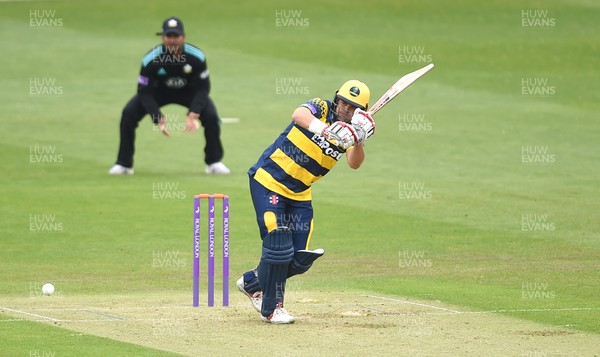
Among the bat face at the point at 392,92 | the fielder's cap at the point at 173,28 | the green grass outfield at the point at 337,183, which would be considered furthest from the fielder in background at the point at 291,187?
the fielder's cap at the point at 173,28

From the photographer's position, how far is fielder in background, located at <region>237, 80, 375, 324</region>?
12000mm

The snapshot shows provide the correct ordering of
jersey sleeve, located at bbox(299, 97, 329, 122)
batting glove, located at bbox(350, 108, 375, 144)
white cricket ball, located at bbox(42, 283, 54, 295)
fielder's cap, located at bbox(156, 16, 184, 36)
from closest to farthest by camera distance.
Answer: batting glove, located at bbox(350, 108, 375, 144), jersey sleeve, located at bbox(299, 97, 329, 122), white cricket ball, located at bbox(42, 283, 54, 295), fielder's cap, located at bbox(156, 16, 184, 36)

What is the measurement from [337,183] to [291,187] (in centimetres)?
1022

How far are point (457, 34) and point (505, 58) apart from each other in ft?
10.4

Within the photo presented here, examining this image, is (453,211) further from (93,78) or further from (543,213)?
(93,78)

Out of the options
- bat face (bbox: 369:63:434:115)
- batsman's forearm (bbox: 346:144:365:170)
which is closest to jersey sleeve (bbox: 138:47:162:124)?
bat face (bbox: 369:63:434:115)

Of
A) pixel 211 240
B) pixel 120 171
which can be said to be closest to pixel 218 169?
pixel 120 171

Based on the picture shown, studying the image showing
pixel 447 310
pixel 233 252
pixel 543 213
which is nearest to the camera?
pixel 447 310

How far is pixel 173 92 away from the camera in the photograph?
22.6 m

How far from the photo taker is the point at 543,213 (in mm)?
19266

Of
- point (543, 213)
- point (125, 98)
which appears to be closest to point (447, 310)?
point (543, 213)

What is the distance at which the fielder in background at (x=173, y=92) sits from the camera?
72.0 feet

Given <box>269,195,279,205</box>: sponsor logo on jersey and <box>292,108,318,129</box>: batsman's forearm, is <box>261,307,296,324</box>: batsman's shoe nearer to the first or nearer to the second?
<box>269,195,279,205</box>: sponsor logo on jersey

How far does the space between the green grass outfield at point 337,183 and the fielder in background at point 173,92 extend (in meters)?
0.64
